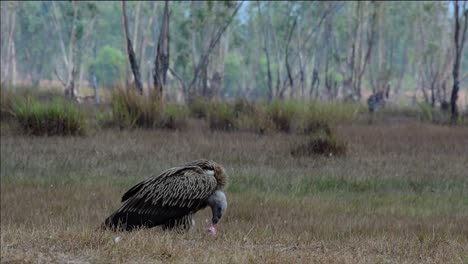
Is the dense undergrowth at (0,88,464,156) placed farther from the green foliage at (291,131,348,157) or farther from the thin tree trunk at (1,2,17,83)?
the thin tree trunk at (1,2,17,83)

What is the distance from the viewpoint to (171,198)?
588cm

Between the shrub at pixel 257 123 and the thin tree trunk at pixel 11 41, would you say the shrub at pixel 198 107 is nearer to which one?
the shrub at pixel 257 123

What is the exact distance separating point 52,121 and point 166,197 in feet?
29.0

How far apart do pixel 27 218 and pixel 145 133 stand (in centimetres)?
707

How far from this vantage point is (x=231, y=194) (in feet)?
29.3

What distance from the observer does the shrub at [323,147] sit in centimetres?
1230

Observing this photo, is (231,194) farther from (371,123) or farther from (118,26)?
(118,26)

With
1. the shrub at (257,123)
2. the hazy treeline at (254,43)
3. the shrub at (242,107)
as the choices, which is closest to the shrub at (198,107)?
the shrub at (242,107)

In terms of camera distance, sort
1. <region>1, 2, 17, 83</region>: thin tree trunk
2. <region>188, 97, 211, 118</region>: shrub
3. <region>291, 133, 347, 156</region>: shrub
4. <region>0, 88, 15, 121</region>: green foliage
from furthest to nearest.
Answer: <region>1, 2, 17, 83</region>: thin tree trunk → <region>188, 97, 211, 118</region>: shrub → <region>0, 88, 15, 121</region>: green foliage → <region>291, 133, 347, 156</region>: shrub

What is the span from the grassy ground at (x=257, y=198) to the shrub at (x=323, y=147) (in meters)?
0.21

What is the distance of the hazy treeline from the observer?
3559cm

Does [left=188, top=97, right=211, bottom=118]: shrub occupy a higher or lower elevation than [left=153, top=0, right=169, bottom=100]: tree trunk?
lower

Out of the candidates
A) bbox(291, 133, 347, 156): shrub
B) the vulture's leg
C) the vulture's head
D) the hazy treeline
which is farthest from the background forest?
the hazy treeline

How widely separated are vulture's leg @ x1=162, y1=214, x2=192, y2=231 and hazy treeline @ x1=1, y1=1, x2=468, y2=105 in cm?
2047
